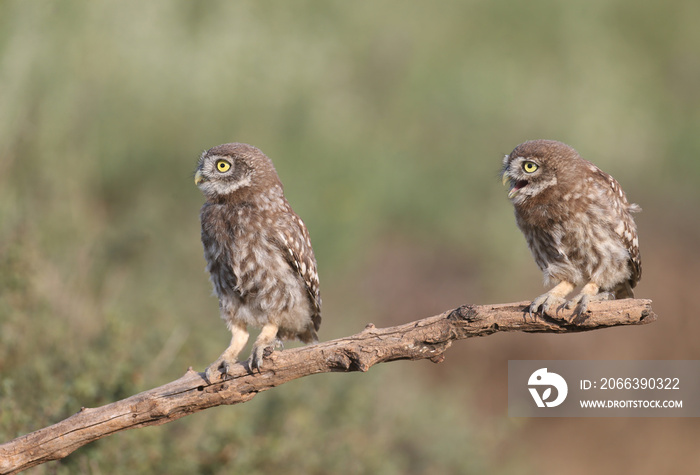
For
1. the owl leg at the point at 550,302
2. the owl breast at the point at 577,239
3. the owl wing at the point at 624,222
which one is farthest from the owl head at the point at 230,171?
the owl wing at the point at 624,222

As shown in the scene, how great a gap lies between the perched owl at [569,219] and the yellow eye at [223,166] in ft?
4.41

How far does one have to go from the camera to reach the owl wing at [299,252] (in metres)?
4.42

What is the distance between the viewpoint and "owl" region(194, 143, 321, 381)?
4.17m

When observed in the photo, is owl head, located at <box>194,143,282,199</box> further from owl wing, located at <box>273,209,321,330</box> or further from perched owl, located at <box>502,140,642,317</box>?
perched owl, located at <box>502,140,642,317</box>

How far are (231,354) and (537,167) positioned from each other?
1.77m

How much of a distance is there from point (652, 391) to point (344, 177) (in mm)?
5712

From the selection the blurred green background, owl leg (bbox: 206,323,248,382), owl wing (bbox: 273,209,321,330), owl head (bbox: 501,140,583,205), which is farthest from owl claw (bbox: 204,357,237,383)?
owl head (bbox: 501,140,583,205)

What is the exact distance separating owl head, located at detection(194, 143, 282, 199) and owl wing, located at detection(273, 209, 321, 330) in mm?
316

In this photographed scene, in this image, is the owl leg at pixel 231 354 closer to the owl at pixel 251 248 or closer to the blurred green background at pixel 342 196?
the owl at pixel 251 248

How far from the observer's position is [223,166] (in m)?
4.15

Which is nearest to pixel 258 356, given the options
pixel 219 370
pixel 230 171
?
pixel 219 370

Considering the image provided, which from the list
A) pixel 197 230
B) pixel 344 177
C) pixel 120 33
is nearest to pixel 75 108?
pixel 120 33

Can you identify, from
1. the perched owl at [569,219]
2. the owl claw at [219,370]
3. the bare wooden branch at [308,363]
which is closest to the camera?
the bare wooden branch at [308,363]

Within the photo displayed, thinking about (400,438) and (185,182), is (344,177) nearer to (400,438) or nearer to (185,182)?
(185,182)
